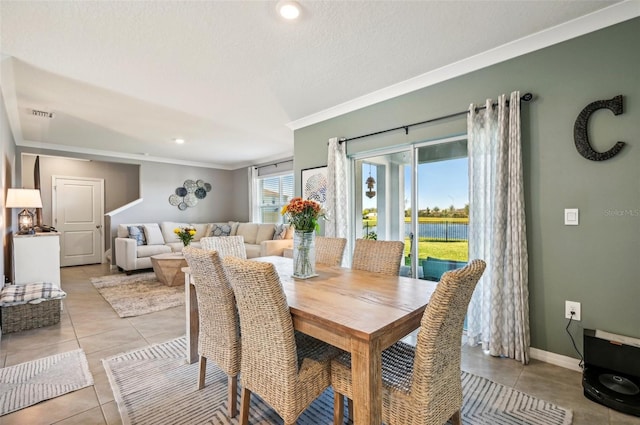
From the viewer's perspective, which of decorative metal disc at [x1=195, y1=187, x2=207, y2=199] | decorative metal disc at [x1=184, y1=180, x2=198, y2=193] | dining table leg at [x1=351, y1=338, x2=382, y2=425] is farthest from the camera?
decorative metal disc at [x1=195, y1=187, x2=207, y2=199]

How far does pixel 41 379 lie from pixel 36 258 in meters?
2.01

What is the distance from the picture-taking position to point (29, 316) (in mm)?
2975

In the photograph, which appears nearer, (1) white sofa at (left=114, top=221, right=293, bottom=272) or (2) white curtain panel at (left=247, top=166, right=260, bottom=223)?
(1) white sofa at (left=114, top=221, right=293, bottom=272)

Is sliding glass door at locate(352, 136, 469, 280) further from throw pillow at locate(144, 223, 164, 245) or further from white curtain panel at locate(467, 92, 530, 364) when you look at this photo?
throw pillow at locate(144, 223, 164, 245)

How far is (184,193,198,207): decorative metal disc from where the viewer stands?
24.7 ft

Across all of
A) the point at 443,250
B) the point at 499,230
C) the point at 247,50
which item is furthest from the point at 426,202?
the point at 247,50

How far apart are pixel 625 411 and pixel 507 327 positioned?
2.45 ft

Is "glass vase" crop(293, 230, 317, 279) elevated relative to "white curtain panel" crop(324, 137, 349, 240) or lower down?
lower down

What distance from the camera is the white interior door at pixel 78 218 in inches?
258

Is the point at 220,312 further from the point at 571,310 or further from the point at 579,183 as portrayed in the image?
the point at 579,183

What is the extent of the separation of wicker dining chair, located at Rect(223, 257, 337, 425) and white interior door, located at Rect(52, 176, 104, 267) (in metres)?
7.15

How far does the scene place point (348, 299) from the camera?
62.2 inches

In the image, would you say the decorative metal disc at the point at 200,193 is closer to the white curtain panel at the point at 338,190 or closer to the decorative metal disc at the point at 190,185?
the decorative metal disc at the point at 190,185

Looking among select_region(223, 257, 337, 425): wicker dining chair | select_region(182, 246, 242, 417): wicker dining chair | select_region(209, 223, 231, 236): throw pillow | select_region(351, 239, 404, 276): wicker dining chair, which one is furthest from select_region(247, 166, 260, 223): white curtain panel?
select_region(223, 257, 337, 425): wicker dining chair
